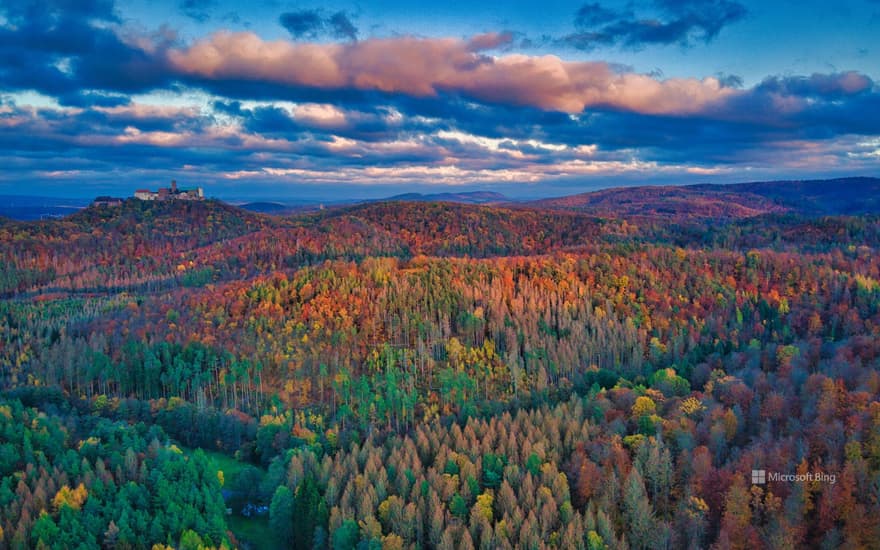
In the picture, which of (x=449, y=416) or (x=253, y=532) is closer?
(x=253, y=532)

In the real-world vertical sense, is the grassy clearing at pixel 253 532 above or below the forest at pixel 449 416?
below

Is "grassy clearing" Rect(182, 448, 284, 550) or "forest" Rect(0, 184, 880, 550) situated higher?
"forest" Rect(0, 184, 880, 550)

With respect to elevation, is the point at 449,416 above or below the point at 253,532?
above

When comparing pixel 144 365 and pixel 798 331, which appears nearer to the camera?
pixel 144 365

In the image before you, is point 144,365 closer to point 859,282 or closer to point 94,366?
point 94,366

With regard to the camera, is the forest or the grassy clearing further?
the grassy clearing

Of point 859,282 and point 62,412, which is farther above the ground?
point 859,282

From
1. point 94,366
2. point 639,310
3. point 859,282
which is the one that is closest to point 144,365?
point 94,366

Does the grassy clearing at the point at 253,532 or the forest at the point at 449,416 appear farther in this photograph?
the grassy clearing at the point at 253,532
